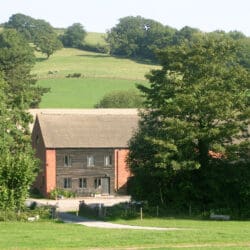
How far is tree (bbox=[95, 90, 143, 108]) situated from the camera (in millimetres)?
98944

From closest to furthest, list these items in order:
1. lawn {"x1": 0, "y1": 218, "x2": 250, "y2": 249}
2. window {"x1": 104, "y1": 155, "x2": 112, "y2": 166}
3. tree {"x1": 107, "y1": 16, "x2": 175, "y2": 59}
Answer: lawn {"x1": 0, "y1": 218, "x2": 250, "y2": 249}, window {"x1": 104, "y1": 155, "x2": 112, "y2": 166}, tree {"x1": 107, "y1": 16, "x2": 175, "y2": 59}

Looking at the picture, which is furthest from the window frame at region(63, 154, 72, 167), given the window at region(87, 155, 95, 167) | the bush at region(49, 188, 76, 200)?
the bush at region(49, 188, 76, 200)

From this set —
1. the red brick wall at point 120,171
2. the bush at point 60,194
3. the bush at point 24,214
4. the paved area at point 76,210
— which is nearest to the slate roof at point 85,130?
the red brick wall at point 120,171

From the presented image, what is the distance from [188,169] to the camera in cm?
4347

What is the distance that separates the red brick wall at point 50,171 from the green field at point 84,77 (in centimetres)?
3910

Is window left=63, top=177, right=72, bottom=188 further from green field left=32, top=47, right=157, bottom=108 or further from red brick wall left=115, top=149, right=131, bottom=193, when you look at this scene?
green field left=32, top=47, right=157, bottom=108

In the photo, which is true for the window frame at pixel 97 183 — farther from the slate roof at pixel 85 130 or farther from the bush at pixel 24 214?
the bush at pixel 24 214

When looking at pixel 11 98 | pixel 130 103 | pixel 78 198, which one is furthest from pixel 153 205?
pixel 130 103

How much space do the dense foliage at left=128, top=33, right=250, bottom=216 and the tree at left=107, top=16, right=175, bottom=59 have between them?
9936 centimetres

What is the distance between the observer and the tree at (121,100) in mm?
98944

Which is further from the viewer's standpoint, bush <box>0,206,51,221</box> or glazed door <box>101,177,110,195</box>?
glazed door <box>101,177,110,195</box>

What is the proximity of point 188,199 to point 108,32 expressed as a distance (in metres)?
127

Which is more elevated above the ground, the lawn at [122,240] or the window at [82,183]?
the window at [82,183]

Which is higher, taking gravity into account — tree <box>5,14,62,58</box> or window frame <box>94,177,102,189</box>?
tree <box>5,14,62,58</box>
